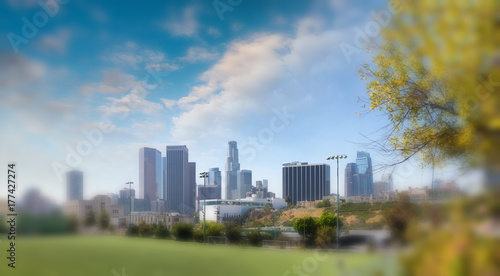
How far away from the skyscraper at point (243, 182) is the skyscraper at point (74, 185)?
205ft

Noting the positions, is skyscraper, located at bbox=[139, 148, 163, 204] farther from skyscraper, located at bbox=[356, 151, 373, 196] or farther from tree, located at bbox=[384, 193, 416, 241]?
tree, located at bbox=[384, 193, 416, 241]

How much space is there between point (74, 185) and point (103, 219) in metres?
2.47

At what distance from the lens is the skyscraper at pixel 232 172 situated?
245 ft

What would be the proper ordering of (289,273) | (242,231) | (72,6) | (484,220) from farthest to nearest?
(242,231), (72,6), (289,273), (484,220)

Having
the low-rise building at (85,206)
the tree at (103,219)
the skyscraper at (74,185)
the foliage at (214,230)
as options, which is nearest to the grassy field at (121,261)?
the tree at (103,219)

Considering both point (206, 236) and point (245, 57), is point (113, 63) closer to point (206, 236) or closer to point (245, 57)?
point (245, 57)

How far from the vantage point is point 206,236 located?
22.3 m

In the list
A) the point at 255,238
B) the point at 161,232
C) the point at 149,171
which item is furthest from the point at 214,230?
the point at 149,171

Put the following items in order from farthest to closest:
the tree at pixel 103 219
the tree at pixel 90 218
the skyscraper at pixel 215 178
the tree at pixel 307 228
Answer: the skyscraper at pixel 215 178, the tree at pixel 307 228, the tree at pixel 103 219, the tree at pixel 90 218

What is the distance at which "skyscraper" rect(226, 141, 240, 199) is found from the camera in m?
74.6

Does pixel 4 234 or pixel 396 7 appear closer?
pixel 396 7

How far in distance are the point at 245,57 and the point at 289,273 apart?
446 inches

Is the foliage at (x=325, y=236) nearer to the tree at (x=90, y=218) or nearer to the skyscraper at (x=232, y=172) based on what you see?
the tree at (x=90, y=218)

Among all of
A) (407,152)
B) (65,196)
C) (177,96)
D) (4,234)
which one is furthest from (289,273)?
(177,96)
